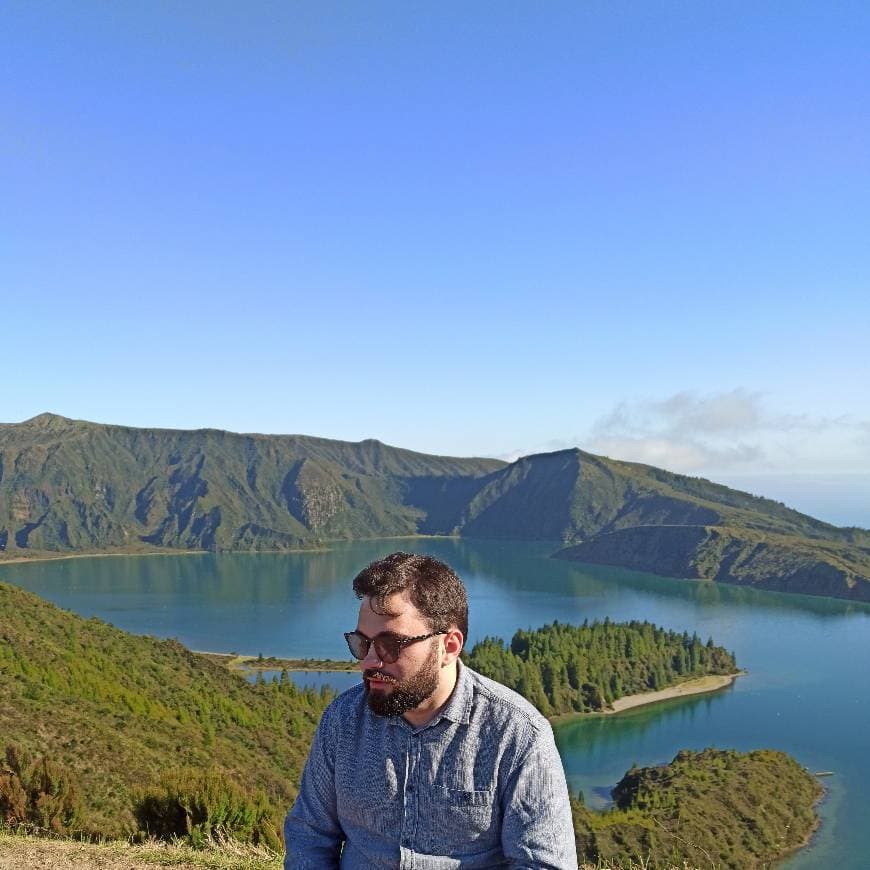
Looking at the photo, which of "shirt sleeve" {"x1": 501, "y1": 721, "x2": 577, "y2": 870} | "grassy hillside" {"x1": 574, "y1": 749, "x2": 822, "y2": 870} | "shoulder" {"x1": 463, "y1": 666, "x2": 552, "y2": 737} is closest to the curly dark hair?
"shoulder" {"x1": 463, "y1": 666, "x2": 552, "y2": 737}

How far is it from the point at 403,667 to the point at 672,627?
143691 millimetres

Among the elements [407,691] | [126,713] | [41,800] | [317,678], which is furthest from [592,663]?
[407,691]

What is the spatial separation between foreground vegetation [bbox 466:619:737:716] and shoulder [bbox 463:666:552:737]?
269 ft

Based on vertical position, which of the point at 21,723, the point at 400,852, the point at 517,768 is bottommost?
the point at 21,723

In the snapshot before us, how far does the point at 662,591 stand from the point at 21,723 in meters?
175

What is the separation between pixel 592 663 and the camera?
9675cm

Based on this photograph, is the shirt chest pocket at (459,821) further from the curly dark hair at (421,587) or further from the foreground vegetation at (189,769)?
the foreground vegetation at (189,769)

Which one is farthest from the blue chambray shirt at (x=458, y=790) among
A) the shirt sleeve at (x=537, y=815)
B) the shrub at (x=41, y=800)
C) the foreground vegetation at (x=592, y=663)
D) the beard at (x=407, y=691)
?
the foreground vegetation at (x=592, y=663)

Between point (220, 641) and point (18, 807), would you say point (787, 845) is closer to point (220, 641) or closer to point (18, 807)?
point (18, 807)

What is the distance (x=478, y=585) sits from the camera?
192125 mm

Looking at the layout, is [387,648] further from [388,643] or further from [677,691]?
[677,691]

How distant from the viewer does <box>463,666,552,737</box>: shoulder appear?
3389 mm

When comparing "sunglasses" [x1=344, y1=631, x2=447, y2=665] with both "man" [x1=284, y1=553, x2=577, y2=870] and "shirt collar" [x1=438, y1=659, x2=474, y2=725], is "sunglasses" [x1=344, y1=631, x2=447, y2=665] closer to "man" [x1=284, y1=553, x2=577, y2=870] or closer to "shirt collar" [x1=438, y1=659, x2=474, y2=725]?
"man" [x1=284, y1=553, x2=577, y2=870]

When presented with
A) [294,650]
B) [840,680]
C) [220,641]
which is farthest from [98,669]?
[840,680]
